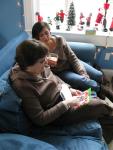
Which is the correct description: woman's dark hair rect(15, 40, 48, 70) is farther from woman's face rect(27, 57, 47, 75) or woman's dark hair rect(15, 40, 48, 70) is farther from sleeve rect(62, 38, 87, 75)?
sleeve rect(62, 38, 87, 75)

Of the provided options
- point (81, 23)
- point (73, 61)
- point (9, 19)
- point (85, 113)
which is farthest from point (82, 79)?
point (9, 19)

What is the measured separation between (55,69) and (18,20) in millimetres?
788

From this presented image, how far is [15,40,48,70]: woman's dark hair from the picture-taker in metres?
1.36

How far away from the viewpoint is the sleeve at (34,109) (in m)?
1.35

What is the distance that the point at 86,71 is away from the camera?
220cm

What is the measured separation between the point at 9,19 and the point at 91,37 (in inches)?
38.0

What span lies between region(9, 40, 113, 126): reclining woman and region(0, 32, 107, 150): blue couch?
5 cm

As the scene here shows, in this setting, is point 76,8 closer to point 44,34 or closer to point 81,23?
point 81,23

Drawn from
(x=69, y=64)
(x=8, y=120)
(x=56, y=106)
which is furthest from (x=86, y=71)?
(x=8, y=120)

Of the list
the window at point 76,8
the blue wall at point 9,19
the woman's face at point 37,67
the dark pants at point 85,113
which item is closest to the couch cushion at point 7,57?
the woman's face at point 37,67

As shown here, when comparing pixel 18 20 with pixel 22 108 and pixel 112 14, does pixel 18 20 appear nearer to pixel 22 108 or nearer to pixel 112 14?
pixel 112 14

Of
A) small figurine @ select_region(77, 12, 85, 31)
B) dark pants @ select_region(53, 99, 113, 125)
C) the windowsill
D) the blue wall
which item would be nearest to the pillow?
dark pants @ select_region(53, 99, 113, 125)

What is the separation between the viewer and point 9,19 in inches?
95.3

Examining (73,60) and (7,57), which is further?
(73,60)
